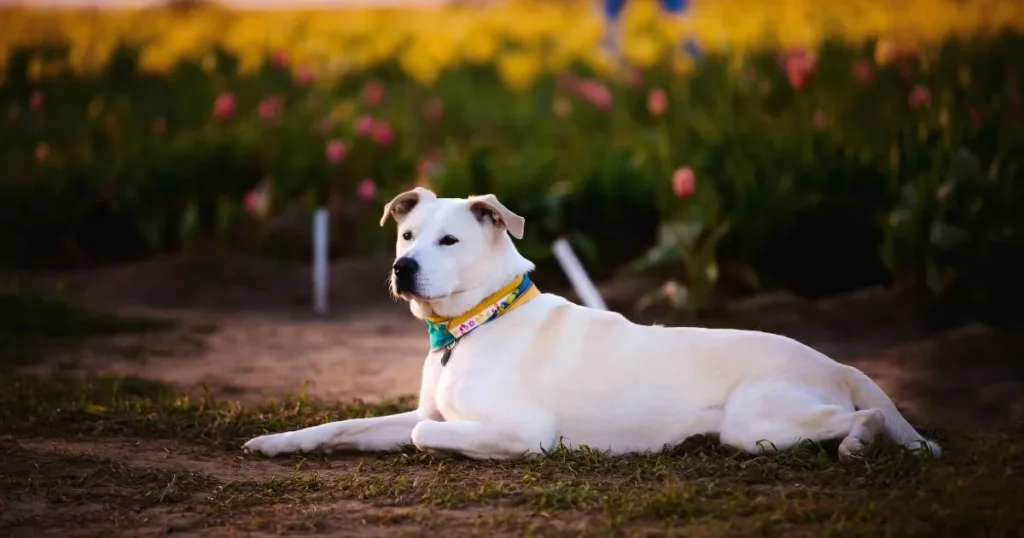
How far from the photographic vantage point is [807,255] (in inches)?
367

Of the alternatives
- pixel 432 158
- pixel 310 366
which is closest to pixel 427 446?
pixel 310 366

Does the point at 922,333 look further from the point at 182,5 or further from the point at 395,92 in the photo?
the point at 182,5

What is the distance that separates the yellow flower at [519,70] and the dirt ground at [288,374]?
597 centimetres

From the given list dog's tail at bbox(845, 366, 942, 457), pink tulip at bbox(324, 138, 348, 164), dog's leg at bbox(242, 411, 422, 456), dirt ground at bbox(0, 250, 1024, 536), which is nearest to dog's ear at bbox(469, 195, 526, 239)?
dog's leg at bbox(242, 411, 422, 456)

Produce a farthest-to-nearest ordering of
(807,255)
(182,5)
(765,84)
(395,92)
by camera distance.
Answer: (182,5) < (395,92) < (765,84) < (807,255)

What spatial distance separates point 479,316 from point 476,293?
0.10m

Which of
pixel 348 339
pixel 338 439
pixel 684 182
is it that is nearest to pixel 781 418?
pixel 338 439

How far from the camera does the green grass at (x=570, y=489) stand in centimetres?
427

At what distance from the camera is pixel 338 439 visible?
5.56m

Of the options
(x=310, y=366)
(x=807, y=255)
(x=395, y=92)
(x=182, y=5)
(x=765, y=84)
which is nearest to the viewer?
(x=310, y=366)

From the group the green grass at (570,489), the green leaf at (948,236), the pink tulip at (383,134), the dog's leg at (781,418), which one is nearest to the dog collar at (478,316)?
the green grass at (570,489)

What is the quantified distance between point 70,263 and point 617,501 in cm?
841

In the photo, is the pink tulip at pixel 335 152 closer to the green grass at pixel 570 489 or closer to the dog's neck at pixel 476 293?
the green grass at pixel 570 489

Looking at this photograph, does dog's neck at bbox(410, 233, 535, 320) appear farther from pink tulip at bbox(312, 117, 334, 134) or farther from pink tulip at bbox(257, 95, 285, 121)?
pink tulip at bbox(312, 117, 334, 134)
